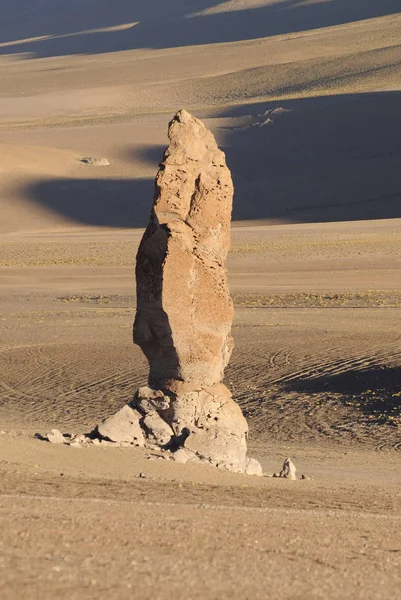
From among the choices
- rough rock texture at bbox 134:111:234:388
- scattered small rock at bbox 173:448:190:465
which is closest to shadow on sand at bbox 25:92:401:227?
rough rock texture at bbox 134:111:234:388

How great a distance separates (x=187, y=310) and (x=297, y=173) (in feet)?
164

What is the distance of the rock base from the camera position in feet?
39.6

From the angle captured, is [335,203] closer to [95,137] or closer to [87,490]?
[95,137]

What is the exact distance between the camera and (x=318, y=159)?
64.2 m

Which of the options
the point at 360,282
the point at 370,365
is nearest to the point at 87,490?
the point at 370,365

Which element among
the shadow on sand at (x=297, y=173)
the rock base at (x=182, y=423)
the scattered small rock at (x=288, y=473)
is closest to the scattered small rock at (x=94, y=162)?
the shadow on sand at (x=297, y=173)

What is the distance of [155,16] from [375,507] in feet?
596

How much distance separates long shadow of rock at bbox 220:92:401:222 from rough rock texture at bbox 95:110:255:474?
38771 millimetres

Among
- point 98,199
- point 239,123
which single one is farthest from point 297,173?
point 239,123

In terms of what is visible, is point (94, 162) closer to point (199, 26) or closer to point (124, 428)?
point (124, 428)

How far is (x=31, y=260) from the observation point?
3712 centimetres

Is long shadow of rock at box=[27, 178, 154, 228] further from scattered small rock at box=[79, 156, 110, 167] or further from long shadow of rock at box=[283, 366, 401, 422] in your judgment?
long shadow of rock at box=[283, 366, 401, 422]

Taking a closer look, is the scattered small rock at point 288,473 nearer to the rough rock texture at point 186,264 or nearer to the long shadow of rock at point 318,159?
the rough rock texture at point 186,264

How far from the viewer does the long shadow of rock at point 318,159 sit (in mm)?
53750
